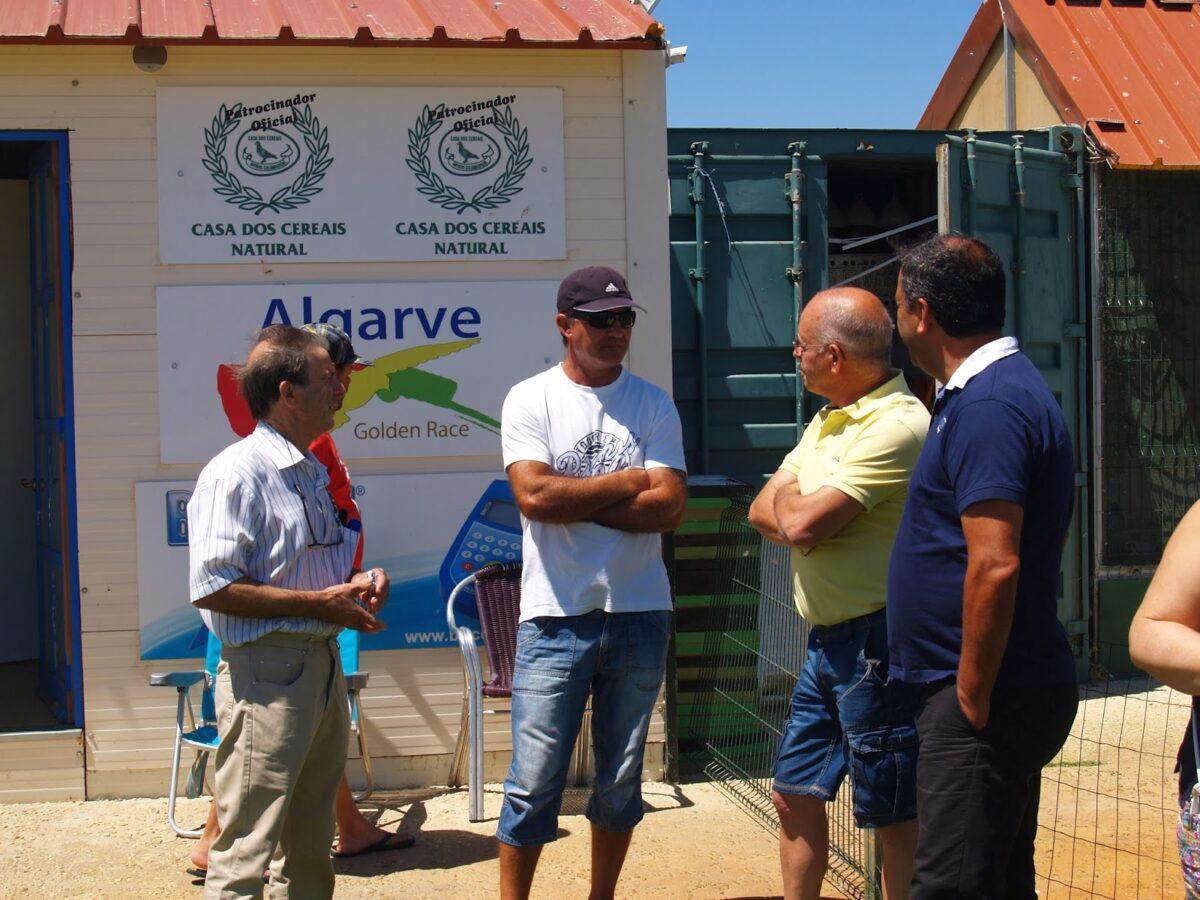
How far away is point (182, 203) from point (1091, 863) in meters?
4.11

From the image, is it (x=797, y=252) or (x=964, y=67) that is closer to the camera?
(x=797, y=252)

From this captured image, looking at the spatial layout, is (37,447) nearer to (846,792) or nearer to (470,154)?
(470,154)

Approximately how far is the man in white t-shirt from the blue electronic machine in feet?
4.85

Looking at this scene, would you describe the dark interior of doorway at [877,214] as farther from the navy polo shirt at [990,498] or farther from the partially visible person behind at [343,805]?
the navy polo shirt at [990,498]

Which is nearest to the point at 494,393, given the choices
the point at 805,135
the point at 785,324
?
the point at 785,324

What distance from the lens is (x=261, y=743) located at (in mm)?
3148

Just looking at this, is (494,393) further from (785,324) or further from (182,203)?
(785,324)

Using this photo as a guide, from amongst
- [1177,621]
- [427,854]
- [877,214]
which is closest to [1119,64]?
[877,214]

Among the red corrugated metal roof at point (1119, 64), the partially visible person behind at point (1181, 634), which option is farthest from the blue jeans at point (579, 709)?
the red corrugated metal roof at point (1119, 64)

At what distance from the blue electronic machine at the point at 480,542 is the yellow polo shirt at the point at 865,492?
1970 millimetres

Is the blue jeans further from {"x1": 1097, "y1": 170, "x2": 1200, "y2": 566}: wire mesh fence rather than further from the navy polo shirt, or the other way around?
{"x1": 1097, "y1": 170, "x2": 1200, "y2": 566}: wire mesh fence

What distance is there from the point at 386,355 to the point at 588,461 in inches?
68.4

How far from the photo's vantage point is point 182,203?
518 centimetres

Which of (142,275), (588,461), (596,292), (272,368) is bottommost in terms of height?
(588,461)
